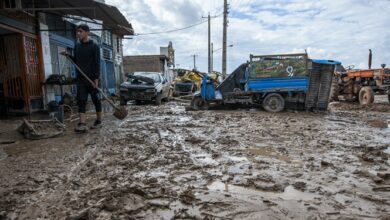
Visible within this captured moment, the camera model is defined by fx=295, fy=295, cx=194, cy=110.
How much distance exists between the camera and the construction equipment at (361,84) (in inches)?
543

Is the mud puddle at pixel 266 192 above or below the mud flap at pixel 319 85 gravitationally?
below

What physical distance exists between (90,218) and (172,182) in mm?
977

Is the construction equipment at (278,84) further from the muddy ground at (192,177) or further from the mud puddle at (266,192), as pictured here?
the mud puddle at (266,192)

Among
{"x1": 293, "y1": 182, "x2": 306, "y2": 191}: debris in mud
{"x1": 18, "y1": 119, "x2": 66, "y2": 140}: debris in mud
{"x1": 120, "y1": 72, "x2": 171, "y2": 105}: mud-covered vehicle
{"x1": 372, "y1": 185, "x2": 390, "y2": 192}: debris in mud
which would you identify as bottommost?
{"x1": 372, "y1": 185, "x2": 390, "y2": 192}: debris in mud

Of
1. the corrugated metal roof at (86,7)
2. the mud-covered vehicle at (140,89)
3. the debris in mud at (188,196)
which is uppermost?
the corrugated metal roof at (86,7)

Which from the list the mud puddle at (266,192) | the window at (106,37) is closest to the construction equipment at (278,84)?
the mud puddle at (266,192)

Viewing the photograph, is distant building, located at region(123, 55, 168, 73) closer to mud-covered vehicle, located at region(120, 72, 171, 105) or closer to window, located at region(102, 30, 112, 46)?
→ window, located at region(102, 30, 112, 46)

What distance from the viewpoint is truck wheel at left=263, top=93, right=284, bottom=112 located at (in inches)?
418

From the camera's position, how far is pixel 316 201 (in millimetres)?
2586

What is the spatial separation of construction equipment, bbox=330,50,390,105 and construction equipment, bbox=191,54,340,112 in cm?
397

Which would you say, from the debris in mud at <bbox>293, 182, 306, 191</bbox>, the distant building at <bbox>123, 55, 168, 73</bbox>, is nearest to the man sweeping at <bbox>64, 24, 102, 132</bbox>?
the debris in mud at <bbox>293, 182, 306, 191</bbox>

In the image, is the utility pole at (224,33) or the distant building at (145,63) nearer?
the utility pole at (224,33)

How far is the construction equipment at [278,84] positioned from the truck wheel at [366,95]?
14.2 feet

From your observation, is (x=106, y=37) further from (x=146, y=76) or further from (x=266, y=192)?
(x=266, y=192)
